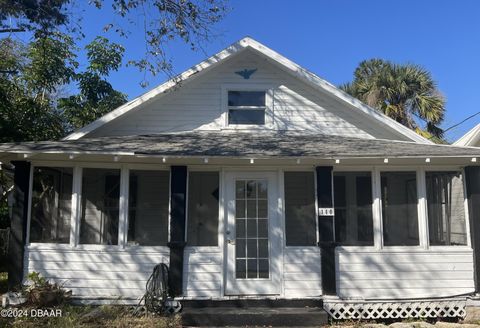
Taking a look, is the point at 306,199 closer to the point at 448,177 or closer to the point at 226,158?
the point at 226,158

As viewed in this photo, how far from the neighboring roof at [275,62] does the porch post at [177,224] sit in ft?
7.78

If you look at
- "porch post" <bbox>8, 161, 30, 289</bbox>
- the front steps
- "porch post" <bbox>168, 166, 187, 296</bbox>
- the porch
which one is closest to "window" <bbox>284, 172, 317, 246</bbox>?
the porch

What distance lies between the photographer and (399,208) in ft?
28.3

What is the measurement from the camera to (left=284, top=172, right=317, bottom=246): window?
8539mm

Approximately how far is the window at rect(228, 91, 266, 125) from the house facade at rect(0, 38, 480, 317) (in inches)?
63.3

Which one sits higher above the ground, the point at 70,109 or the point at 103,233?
the point at 70,109

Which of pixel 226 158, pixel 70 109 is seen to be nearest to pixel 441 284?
pixel 226 158

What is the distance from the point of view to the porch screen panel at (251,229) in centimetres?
844

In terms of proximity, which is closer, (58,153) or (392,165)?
(58,153)

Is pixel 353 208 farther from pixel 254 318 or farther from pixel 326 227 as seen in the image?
pixel 254 318

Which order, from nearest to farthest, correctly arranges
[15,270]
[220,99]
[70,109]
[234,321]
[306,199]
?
[234,321]
[15,270]
[306,199]
[220,99]
[70,109]

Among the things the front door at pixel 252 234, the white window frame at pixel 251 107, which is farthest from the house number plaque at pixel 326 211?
the white window frame at pixel 251 107

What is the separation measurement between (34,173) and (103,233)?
68.9 inches

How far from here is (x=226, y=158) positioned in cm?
812
